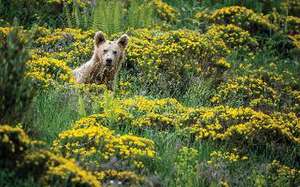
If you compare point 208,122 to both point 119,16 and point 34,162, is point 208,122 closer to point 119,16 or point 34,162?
point 34,162

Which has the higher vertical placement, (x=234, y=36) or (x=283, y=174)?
(x=234, y=36)

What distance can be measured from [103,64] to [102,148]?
3793 millimetres

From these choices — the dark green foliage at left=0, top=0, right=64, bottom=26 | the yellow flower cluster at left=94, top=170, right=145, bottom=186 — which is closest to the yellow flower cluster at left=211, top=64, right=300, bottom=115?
the yellow flower cluster at left=94, top=170, right=145, bottom=186

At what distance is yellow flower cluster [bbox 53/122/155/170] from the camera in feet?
23.8

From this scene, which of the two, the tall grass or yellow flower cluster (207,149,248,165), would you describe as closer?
yellow flower cluster (207,149,248,165)

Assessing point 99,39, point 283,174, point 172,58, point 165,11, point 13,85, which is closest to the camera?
point 13,85

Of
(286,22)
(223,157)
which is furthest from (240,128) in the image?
(286,22)

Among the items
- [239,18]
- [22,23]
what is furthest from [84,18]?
[239,18]

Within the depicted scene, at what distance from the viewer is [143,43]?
39.4ft

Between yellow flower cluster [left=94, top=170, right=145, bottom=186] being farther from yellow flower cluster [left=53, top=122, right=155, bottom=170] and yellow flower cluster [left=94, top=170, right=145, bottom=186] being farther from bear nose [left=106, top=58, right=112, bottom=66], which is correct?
bear nose [left=106, top=58, right=112, bottom=66]

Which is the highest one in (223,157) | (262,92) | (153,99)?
(153,99)

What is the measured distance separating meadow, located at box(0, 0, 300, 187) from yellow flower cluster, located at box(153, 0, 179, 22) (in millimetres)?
48

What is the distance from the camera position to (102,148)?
752 centimetres

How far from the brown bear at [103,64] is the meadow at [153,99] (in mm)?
240
